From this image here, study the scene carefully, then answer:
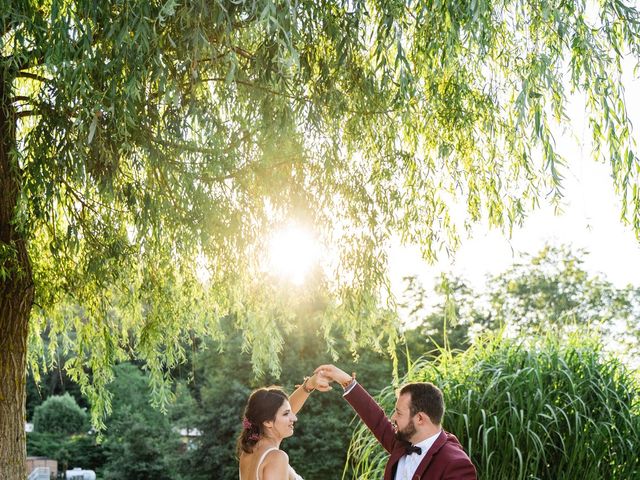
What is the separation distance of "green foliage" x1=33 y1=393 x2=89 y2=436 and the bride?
22356mm

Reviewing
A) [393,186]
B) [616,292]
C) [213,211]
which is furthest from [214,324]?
[616,292]

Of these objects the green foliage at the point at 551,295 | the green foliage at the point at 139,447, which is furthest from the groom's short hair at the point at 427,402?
the green foliage at the point at 551,295

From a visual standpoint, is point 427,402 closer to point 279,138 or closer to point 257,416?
point 257,416

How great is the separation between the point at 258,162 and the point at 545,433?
8.43ft

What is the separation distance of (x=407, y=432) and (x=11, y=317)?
3.16 m

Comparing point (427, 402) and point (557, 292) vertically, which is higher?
point (557, 292)

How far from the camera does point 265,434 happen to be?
3.87 metres

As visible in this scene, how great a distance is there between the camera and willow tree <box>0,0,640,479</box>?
4.81 metres

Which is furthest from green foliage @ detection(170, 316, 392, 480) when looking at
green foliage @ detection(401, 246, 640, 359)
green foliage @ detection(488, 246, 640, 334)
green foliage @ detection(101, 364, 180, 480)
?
green foliage @ detection(488, 246, 640, 334)

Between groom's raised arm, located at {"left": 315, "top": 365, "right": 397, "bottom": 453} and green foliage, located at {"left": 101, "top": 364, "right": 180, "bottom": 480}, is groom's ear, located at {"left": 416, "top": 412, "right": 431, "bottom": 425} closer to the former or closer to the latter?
groom's raised arm, located at {"left": 315, "top": 365, "right": 397, "bottom": 453}

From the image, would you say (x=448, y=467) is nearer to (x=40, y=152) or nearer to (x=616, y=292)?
(x=40, y=152)

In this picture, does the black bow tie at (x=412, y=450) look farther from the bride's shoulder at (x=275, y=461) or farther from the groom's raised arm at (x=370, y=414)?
the bride's shoulder at (x=275, y=461)

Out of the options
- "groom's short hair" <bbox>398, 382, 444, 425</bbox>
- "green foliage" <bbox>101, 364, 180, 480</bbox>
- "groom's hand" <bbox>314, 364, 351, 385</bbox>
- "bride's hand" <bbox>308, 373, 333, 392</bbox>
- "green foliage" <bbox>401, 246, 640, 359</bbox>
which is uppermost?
"green foliage" <bbox>401, 246, 640, 359</bbox>

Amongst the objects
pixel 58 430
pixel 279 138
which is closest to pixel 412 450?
pixel 279 138
